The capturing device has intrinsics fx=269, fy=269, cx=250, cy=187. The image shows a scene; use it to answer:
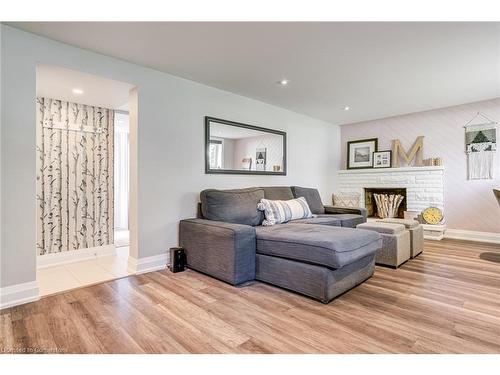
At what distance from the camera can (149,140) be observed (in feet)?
9.74

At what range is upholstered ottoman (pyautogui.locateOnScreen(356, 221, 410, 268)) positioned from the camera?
3.00 m

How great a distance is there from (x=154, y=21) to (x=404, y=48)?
2246 millimetres

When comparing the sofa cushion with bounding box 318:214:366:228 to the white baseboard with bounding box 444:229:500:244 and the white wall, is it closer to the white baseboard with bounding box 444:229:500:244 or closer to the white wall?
the white wall

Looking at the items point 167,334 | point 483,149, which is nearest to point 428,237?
point 483,149

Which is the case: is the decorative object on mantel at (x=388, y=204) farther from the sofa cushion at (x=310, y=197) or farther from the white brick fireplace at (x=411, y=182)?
the sofa cushion at (x=310, y=197)

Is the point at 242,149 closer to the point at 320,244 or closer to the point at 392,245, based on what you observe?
the point at 320,244

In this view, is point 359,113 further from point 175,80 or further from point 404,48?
point 175,80

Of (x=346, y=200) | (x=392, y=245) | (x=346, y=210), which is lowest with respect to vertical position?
(x=392, y=245)

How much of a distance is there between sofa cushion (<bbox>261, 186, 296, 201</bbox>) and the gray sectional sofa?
2.05ft

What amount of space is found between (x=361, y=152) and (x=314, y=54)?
3.61 m

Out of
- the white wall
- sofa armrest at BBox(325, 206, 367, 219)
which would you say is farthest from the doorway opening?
sofa armrest at BBox(325, 206, 367, 219)

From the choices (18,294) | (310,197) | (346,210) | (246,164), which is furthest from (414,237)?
(18,294)

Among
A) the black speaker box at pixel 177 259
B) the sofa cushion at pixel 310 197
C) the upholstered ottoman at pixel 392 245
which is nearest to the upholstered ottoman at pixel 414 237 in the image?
the upholstered ottoman at pixel 392 245

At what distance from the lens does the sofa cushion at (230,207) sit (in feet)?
9.96
